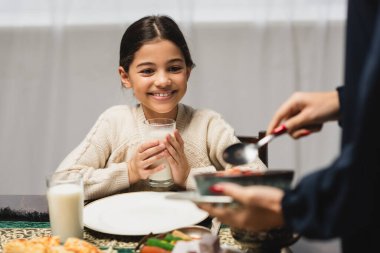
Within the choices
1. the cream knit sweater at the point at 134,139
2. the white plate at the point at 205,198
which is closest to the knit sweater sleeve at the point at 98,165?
the cream knit sweater at the point at 134,139

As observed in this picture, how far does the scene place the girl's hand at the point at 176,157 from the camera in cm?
159

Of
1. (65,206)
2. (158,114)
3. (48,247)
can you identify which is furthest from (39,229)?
(158,114)

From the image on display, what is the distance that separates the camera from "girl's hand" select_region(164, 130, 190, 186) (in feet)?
5.22

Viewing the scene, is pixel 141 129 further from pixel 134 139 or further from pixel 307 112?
pixel 307 112

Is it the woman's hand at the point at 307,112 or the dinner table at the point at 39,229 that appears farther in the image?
the dinner table at the point at 39,229

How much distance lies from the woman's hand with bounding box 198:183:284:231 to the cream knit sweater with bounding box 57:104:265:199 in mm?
881

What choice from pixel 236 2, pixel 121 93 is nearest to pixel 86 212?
pixel 121 93

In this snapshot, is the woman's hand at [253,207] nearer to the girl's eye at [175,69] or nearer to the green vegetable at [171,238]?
the green vegetable at [171,238]

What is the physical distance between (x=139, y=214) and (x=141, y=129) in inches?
26.6

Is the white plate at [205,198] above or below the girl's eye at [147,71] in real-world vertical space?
below

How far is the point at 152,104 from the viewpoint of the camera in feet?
6.17

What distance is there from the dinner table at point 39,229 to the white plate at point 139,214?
0.07 ft

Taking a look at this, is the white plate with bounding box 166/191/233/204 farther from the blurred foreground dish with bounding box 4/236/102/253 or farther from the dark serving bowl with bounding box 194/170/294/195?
the blurred foreground dish with bounding box 4/236/102/253

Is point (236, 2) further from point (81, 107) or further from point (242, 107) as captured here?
point (81, 107)
